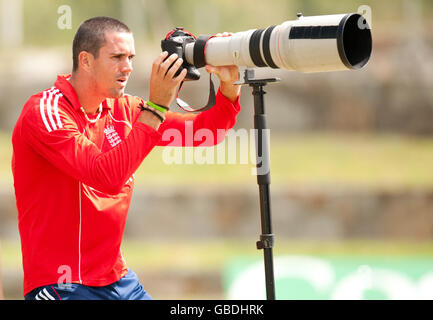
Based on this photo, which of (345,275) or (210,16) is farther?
(210,16)

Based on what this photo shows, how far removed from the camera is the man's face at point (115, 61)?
2.93 metres

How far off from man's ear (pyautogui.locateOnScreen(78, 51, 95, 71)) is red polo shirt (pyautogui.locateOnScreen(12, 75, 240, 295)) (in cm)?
9

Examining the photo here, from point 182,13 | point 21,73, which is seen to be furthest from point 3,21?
point 182,13

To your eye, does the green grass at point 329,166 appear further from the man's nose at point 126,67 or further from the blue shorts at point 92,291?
the man's nose at point 126,67

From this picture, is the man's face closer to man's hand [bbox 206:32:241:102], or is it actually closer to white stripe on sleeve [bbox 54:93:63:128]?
white stripe on sleeve [bbox 54:93:63:128]

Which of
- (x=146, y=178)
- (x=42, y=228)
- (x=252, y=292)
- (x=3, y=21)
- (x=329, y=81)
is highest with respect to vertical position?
(x=3, y=21)

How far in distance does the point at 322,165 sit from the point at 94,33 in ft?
24.8

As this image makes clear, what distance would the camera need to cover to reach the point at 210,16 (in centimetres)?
1284

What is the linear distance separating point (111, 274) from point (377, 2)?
35.4ft

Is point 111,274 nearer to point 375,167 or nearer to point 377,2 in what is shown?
point 375,167

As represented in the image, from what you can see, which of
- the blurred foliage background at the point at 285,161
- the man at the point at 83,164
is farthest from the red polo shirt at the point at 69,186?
the blurred foliage background at the point at 285,161

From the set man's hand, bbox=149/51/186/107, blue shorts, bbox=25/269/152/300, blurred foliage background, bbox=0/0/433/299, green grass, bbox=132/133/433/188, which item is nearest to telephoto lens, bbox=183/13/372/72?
man's hand, bbox=149/51/186/107

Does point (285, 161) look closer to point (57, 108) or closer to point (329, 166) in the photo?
point (329, 166)
